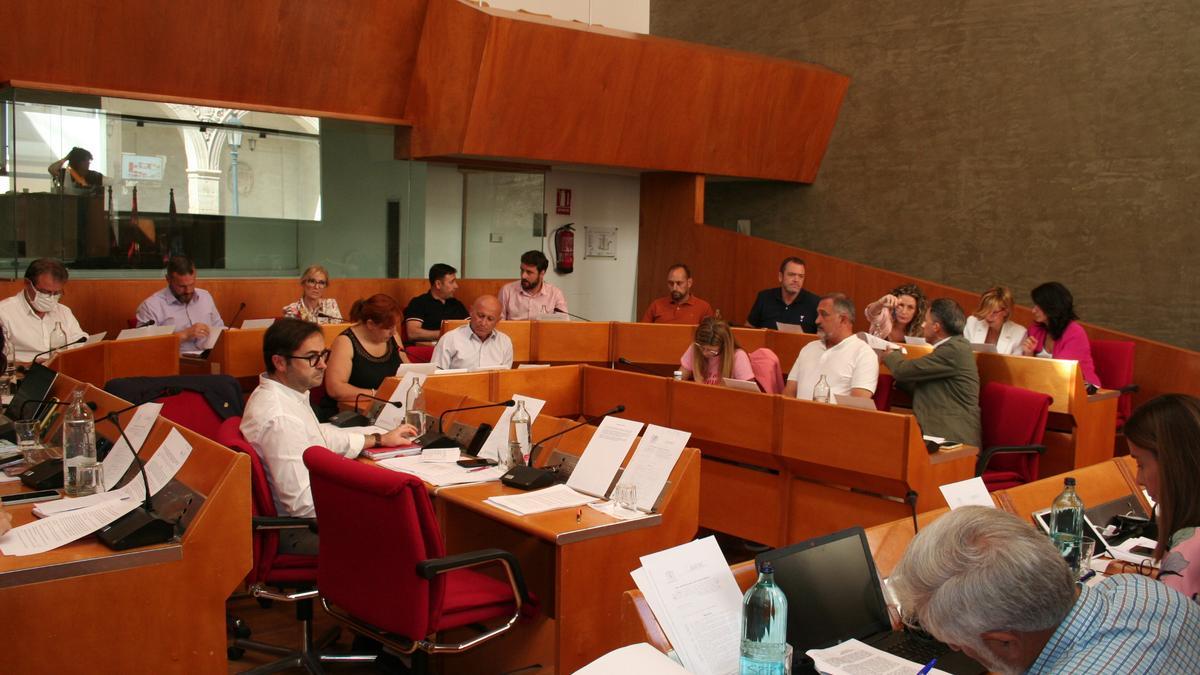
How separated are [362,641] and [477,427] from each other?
1022 mm

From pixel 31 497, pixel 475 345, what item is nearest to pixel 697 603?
pixel 31 497

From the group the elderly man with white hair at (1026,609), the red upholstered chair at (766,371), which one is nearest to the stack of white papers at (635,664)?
the elderly man with white hair at (1026,609)

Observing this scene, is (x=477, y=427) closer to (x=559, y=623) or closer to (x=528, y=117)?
(x=559, y=623)

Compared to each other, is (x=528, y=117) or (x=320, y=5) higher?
(x=320, y=5)

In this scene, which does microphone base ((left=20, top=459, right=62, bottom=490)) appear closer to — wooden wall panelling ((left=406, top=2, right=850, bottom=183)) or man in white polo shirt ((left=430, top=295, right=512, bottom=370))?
man in white polo shirt ((left=430, top=295, right=512, bottom=370))

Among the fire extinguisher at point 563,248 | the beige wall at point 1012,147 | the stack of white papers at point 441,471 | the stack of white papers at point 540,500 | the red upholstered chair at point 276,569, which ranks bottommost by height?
the red upholstered chair at point 276,569

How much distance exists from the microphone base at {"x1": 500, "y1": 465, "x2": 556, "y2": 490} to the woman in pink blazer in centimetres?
422

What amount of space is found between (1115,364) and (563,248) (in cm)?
551

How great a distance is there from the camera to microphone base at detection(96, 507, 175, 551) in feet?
9.17

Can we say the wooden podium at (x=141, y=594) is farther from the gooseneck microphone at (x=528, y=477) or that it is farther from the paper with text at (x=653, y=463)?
the paper with text at (x=653, y=463)

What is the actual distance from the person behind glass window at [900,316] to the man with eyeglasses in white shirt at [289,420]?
4.27 m

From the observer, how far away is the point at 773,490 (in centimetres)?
500

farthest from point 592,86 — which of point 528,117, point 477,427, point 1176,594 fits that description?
point 1176,594

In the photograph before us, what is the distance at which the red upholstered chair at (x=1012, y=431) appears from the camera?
525cm
